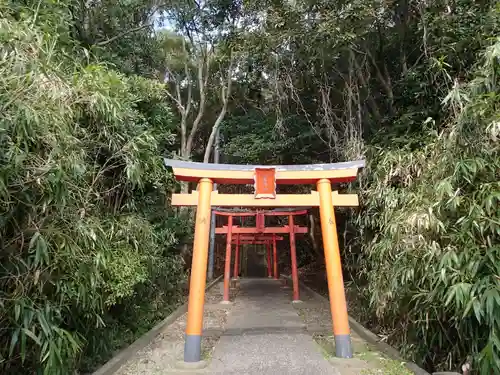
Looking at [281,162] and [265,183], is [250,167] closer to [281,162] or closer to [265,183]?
[265,183]

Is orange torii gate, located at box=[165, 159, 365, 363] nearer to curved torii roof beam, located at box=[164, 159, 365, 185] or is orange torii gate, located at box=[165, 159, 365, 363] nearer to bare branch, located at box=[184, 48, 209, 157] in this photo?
curved torii roof beam, located at box=[164, 159, 365, 185]

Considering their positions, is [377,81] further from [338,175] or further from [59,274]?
[59,274]

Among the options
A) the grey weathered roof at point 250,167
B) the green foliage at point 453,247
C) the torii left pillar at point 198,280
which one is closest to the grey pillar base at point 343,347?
the green foliage at point 453,247

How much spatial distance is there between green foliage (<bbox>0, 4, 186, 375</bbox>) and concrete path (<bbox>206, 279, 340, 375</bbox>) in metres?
1.41

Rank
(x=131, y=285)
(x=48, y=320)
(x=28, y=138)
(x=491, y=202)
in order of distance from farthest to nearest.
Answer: (x=131, y=285)
(x=491, y=202)
(x=48, y=320)
(x=28, y=138)

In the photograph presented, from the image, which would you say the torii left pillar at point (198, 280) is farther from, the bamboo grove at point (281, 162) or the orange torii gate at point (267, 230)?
the orange torii gate at point (267, 230)

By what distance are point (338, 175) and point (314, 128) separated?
10.5 feet

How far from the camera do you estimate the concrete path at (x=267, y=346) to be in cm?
396

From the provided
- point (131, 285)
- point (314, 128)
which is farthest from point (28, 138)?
point (314, 128)

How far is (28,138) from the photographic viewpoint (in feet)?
8.29

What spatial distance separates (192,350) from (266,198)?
205 cm

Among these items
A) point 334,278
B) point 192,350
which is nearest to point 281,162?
point 334,278

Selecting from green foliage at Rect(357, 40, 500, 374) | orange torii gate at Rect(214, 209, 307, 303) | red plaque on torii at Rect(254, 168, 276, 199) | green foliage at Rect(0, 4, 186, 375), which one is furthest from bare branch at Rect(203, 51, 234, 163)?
green foliage at Rect(357, 40, 500, 374)

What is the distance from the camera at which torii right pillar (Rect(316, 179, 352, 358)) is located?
435cm
